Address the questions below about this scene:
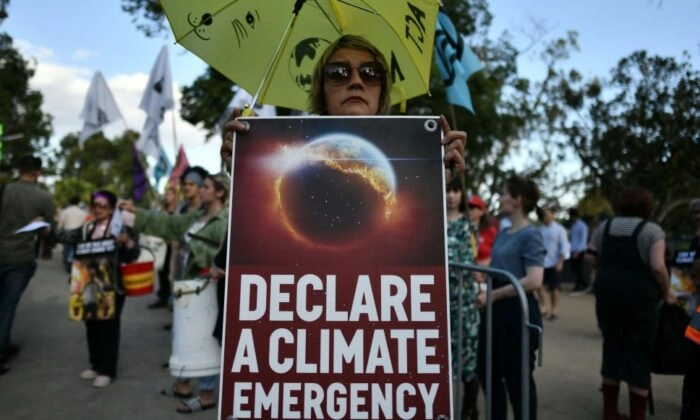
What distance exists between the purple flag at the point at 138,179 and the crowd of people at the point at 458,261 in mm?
3507

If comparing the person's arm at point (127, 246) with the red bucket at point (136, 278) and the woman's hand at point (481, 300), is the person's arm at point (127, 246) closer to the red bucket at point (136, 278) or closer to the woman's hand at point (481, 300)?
the red bucket at point (136, 278)

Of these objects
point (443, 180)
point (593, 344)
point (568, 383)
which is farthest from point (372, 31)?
point (593, 344)

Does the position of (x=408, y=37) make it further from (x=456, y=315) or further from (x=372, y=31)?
(x=456, y=315)

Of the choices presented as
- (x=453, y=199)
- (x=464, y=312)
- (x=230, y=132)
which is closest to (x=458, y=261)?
(x=464, y=312)

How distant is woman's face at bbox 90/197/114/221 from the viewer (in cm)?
532

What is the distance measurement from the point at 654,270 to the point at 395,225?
3311 mm

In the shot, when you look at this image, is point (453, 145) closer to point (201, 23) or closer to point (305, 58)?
point (305, 58)

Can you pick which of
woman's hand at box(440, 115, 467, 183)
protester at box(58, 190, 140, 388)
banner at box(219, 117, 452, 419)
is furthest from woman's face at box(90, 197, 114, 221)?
A: woman's hand at box(440, 115, 467, 183)

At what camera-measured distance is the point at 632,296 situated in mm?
4371

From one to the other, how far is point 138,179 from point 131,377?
492 cm

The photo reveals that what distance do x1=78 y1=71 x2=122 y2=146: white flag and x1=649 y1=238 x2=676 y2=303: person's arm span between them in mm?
7919

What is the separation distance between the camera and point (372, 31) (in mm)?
2404

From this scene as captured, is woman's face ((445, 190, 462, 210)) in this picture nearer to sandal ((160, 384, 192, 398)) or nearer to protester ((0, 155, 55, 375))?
sandal ((160, 384, 192, 398))

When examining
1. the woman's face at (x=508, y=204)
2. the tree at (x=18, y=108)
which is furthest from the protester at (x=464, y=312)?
the tree at (x=18, y=108)
